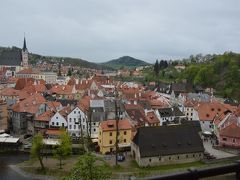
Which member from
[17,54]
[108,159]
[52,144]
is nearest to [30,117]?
[52,144]

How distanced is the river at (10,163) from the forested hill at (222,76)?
41.3 metres

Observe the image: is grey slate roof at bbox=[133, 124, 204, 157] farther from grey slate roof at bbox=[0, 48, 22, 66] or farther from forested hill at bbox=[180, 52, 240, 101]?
grey slate roof at bbox=[0, 48, 22, 66]

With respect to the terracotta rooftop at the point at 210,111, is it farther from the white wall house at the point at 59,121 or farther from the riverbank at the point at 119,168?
the white wall house at the point at 59,121

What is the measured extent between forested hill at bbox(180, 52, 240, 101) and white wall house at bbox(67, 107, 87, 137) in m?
34.3

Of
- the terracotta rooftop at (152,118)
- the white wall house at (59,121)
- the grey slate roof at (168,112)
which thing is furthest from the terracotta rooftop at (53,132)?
the grey slate roof at (168,112)

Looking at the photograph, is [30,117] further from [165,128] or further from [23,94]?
[165,128]

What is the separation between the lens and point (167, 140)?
26484 millimetres

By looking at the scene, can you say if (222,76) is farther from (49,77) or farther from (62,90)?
(49,77)

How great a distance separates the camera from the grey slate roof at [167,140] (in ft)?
84.0

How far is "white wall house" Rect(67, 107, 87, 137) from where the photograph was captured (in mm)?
33250

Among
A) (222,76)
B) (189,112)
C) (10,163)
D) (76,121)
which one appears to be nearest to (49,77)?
(222,76)

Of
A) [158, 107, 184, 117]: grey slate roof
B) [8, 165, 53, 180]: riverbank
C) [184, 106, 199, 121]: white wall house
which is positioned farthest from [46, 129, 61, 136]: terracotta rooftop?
[184, 106, 199, 121]: white wall house

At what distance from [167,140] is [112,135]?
5.13 meters

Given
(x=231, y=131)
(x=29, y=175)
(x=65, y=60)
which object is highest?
(x=65, y=60)
